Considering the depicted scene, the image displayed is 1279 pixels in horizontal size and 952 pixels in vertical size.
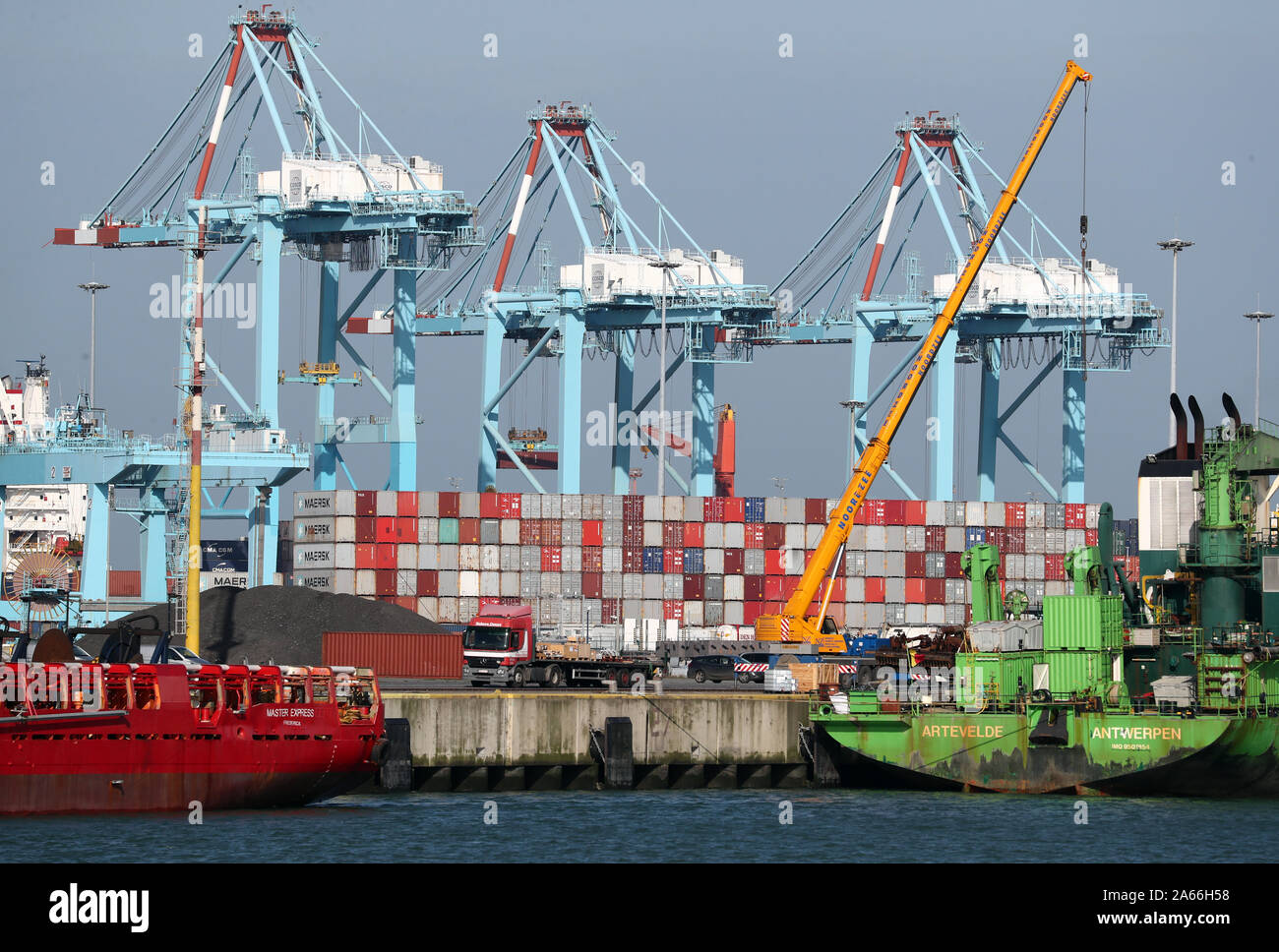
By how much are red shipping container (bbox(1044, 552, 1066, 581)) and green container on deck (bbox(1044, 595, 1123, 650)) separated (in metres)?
49.5

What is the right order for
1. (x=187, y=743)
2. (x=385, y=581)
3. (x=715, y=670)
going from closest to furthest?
(x=187, y=743) < (x=715, y=670) < (x=385, y=581)

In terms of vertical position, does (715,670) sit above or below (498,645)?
below

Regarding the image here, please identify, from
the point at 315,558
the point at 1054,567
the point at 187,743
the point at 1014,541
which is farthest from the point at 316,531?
the point at 187,743

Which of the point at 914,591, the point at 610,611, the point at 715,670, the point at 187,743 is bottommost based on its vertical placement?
the point at 187,743

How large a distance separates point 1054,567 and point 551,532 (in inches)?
1033

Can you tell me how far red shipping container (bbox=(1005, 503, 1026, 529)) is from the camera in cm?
8975

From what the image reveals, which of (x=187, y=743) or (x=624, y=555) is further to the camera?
(x=624, y=555)

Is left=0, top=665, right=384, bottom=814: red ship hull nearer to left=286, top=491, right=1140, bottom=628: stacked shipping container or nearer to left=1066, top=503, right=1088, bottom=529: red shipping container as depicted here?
left=286, top=491, right=1140, bottom=628: stacked shipping container

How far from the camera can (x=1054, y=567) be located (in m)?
89.3

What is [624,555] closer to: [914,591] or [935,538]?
[914,591]

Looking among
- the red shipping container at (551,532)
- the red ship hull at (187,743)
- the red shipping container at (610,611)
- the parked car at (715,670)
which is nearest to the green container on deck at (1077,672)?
the red ship hull at (187,743)

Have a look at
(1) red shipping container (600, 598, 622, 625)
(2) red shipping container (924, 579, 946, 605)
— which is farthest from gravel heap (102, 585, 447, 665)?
(2) red shipping container (924, 579, 946, 605)
